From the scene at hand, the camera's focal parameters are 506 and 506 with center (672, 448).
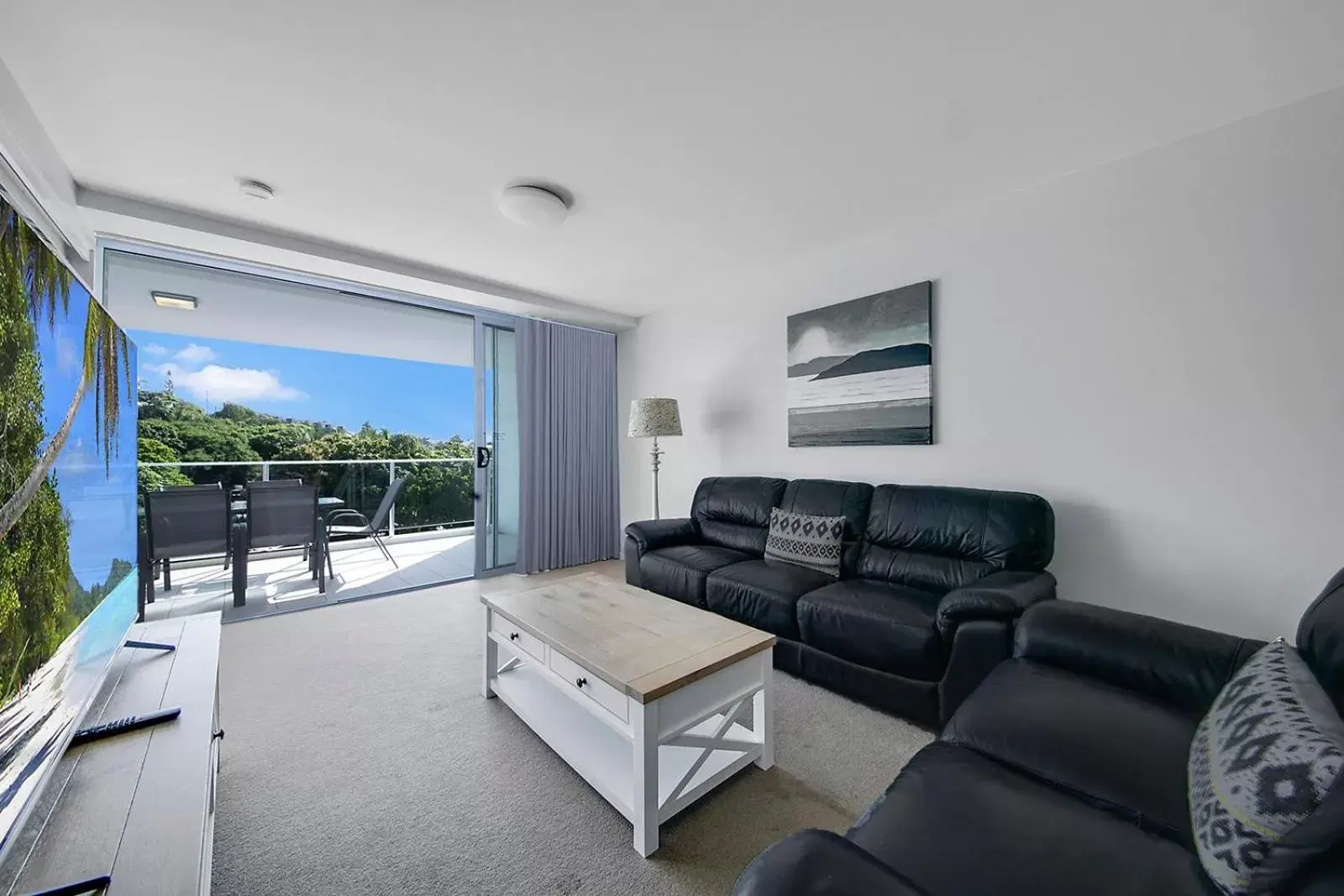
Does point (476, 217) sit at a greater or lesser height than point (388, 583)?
greater

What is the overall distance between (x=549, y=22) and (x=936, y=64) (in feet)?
4.23

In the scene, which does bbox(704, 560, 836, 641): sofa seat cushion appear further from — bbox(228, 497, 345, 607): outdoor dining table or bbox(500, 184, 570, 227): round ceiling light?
bbox(228, 497, 345, 607): outdoor dining table

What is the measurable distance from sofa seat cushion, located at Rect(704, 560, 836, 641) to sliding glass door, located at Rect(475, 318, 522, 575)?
2380mm

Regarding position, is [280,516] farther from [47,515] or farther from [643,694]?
[643,694]

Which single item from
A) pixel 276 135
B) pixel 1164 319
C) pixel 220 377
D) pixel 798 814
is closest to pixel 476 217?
pixel 276 135

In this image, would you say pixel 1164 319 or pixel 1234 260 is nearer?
pixel 1234 260

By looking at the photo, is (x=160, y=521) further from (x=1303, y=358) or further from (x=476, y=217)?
(x=1303, y=358)

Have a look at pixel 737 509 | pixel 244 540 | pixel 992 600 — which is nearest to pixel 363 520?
pixel 244 540

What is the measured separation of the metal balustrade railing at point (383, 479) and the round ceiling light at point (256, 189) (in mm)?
2290

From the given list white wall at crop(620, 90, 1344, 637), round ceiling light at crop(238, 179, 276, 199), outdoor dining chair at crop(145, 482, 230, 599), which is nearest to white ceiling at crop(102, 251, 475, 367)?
outdoor dining chair at crop(145, 482, 230, 599)

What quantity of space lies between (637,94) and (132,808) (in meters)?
2.40

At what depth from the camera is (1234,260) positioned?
2.03 meters

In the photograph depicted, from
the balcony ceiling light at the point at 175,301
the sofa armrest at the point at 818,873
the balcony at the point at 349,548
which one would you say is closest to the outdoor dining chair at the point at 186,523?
the balcony at the point at 349,548

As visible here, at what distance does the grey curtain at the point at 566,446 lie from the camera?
4492 millimetres
